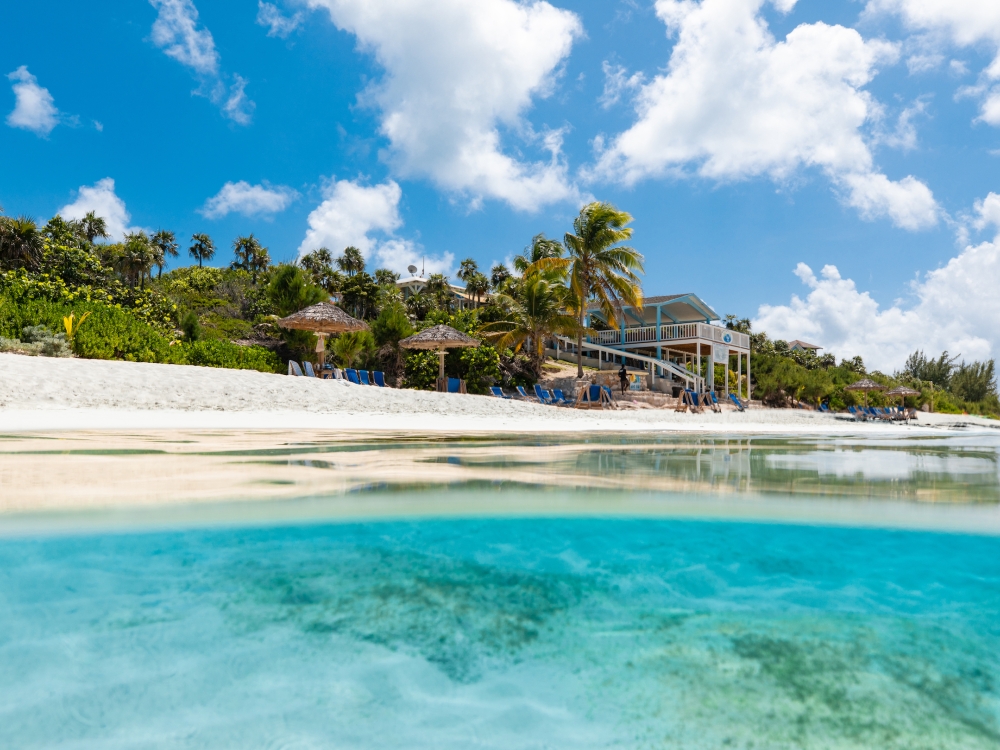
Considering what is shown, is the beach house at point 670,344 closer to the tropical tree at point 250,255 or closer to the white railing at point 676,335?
the white railing at point 676,335

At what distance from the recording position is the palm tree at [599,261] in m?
26.9

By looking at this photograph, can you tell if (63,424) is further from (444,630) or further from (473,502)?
(444,630)

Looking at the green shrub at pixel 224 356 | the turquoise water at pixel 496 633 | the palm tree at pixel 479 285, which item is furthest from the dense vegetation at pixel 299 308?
the turquoise water at pixel 496 633

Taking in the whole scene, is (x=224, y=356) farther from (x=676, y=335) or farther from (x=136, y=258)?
(x=136, y=258)

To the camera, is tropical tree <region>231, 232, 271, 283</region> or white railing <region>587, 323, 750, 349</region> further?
tropical tree <region>231, 232, 271, 283</region>

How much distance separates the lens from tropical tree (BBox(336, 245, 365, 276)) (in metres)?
68.6

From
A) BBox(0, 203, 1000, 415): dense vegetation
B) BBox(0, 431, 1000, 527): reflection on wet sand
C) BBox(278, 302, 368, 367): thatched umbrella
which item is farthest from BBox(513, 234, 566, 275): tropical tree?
BBox(0, 431, 1000, 527): reflection on wet sand

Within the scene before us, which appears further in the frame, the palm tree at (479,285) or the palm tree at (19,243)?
the palm tree at (479,285)

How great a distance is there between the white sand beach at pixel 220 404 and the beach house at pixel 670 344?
40.9ft

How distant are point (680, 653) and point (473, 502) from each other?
6.40 feet

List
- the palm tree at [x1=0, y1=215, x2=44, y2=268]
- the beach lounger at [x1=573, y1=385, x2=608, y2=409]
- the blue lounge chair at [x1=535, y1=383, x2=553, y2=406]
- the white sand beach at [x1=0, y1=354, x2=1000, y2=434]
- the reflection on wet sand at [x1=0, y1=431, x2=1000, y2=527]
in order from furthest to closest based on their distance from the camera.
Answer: the palm tree at [x1=0, y1=215, x2=44, y2=268] → the blue lounge chair at [x1=535, y1=383, x2=553, y2=406] → the beach lounger at [x1=573, y1=385, x2=608, y2=409] → the white sand beach at [x1=0, y1=354, x2=1000, y2=434] → the reflection on wet sand at [x1=0, y1=431, x2=1000, y2=527]

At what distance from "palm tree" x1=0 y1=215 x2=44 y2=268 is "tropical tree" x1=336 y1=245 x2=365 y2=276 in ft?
130

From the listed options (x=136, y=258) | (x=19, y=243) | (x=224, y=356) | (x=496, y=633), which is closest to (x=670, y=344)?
(x=224, y=356)

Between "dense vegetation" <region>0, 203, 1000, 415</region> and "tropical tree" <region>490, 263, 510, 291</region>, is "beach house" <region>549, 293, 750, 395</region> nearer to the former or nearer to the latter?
"dense vegetation" <region>0, 203, 1000, 415</region>
